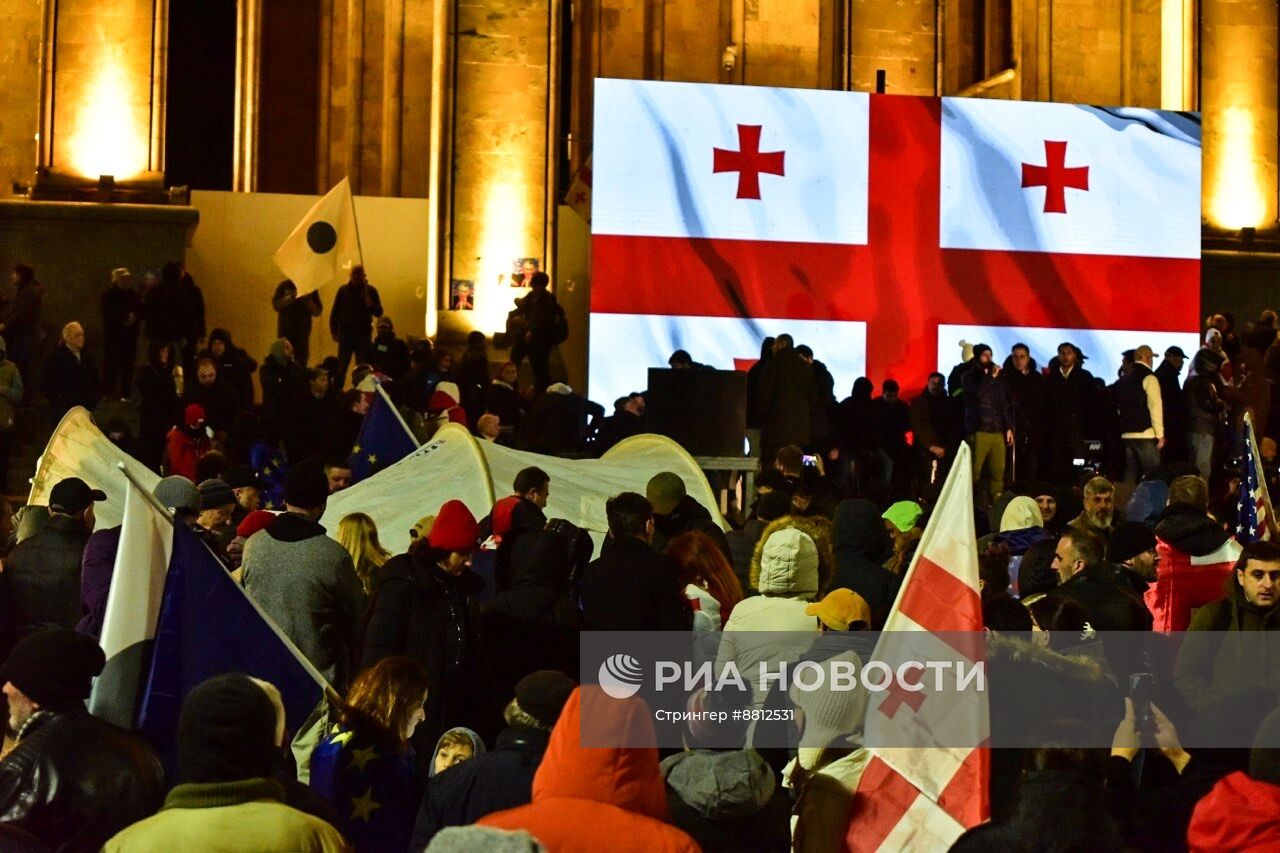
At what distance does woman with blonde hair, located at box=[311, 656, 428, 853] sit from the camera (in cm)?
658

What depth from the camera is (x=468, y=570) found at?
8.12 metres

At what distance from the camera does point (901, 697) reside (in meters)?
6.31

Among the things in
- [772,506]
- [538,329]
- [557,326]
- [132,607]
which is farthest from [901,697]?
[557,326]

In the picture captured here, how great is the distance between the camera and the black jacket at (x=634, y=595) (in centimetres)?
842

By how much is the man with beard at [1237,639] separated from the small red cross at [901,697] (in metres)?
1.40

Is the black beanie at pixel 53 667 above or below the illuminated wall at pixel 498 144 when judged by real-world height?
below

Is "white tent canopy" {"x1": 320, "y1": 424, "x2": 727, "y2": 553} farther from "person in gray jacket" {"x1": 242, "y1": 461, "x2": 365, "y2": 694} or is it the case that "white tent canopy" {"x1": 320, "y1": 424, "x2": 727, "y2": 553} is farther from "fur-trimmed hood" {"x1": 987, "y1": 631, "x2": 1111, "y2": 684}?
"fur-trimmed hood" {"x1": 987, "y1": 631, "x2": 1111, "y2": 684}

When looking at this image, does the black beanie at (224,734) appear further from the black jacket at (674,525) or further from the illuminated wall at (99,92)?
the illuminated wall at (99,92)

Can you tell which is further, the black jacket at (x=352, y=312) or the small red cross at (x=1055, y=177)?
the small red cross at (x=1055, y=177)

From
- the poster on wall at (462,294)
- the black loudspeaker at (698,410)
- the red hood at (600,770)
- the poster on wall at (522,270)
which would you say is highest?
the poster on wall at (522,270)

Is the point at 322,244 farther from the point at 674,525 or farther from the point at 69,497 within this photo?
the point at 69,497

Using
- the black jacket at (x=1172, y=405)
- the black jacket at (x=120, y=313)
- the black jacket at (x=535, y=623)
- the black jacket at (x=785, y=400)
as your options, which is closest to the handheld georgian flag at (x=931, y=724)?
the black jacket at (x=535, y=623)

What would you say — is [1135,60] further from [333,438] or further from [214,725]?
[214,725]

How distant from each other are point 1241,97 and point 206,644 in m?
22.5
